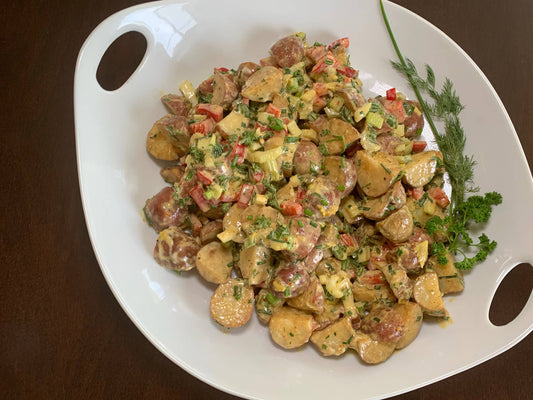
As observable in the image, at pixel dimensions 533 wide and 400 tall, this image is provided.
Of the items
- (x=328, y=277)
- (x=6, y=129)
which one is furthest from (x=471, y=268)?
(x=6, y=129)

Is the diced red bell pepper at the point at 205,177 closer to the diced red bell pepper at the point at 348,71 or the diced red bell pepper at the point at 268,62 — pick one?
the diced red bell pepper at the point at 268,62

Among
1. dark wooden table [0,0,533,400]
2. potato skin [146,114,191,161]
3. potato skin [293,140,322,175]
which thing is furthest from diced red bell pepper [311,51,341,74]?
dark wooden table [0,0,533,400]

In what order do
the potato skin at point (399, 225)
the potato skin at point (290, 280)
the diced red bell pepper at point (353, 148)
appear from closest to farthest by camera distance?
the potato skin at point (290, 280)
the potato skin at point (399, 225)
the diced red bell pepper at point (353, 148)

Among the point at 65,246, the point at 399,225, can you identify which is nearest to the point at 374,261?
the point at 399,225

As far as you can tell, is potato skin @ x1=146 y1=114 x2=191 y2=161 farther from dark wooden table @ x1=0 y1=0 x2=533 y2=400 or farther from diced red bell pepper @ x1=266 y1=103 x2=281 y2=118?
dark wooden table @ x1=0 y1=0 x2=533 y2=400

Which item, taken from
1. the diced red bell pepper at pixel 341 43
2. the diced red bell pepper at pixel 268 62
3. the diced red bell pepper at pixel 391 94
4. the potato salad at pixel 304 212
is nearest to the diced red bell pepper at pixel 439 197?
the potato salad at pixel 304 212

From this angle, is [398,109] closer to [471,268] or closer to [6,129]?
[471,268]
